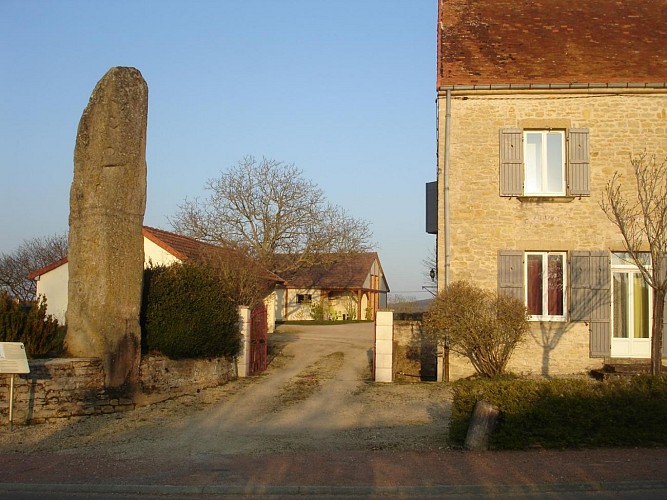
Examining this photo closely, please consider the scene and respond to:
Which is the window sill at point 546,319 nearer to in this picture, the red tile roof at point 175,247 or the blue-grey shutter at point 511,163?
the blue-grey shutter at point 511,163

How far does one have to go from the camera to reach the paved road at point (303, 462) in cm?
697

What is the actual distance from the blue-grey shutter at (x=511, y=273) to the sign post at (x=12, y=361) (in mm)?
9518

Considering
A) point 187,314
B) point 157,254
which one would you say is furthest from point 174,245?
point 187,314

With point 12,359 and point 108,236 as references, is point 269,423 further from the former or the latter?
point 108,236

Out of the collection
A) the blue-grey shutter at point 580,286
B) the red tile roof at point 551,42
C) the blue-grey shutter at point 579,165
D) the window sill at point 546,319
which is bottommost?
the window sill at point 546,319

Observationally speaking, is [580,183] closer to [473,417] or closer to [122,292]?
[473,417]

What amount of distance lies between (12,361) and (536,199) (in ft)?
35.4

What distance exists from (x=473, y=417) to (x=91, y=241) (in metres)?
6.82

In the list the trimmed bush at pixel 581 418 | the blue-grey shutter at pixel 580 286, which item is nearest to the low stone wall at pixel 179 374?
the trimmed bush at pixel 581 418

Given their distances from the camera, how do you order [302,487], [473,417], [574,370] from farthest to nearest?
[574,370]
[473,417]
[302,487]

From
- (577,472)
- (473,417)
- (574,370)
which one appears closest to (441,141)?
(574,370)

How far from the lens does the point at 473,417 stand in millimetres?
8688

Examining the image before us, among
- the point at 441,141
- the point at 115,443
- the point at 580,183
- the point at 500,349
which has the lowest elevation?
the point at 115,443

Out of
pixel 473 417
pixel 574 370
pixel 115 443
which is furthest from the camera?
pixel 574 370
